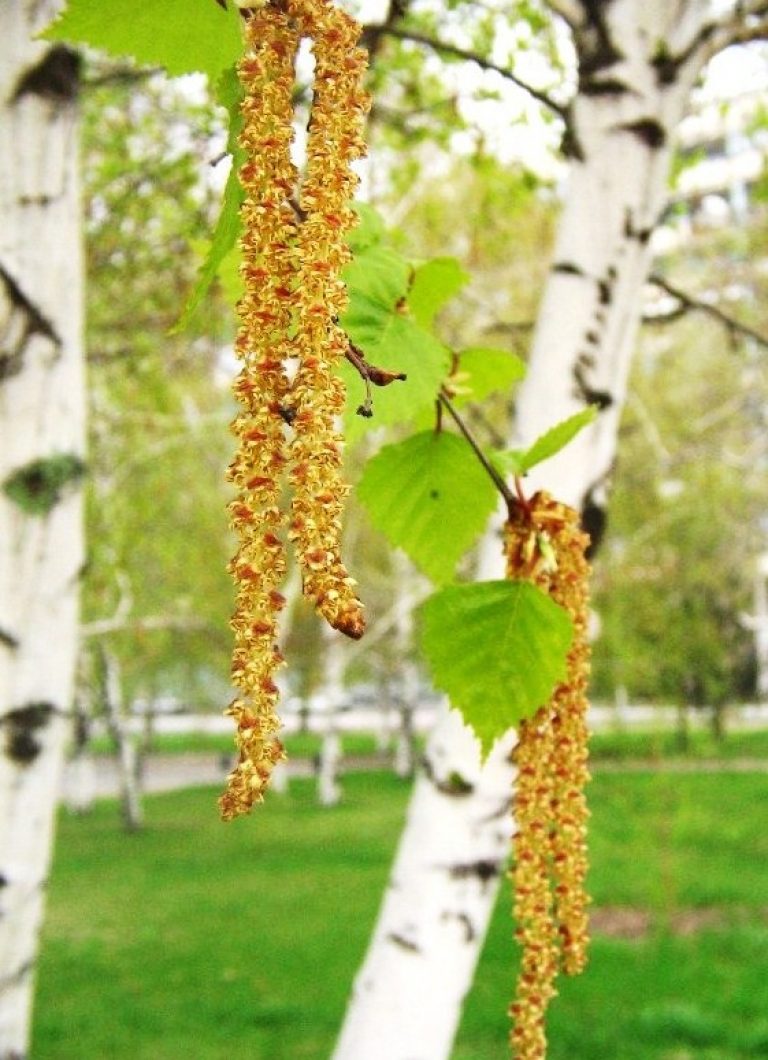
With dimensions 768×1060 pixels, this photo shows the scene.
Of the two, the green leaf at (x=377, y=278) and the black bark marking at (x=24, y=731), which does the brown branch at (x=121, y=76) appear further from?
the green leaf at (x=377, y=278)

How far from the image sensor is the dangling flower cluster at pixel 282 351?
1.69 ft

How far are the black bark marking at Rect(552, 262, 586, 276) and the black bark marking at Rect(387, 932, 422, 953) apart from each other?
134cm

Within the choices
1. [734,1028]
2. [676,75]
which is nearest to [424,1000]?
[676,75]

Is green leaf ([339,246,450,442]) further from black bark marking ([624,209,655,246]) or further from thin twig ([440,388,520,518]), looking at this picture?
black bark marking ([624,209,655,246])

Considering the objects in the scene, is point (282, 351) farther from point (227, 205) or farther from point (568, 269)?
point (568, 269)

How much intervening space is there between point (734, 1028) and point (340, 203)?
7157 millimetres

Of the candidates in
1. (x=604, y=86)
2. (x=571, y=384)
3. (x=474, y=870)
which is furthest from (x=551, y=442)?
(x=604, y=86)

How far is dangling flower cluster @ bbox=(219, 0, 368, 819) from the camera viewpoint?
516mm

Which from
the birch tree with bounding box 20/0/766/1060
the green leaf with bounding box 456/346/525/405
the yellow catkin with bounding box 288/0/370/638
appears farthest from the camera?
the green leaf with bounding box 456/346/525/405

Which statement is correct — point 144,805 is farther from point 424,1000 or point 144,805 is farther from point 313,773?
point 424,1000

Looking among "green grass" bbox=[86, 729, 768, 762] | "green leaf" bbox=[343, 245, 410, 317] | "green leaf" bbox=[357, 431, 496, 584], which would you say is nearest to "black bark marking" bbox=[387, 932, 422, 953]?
"green leaf" bbox=[357, 431, 496, 584]

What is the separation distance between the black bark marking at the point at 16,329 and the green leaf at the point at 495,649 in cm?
123

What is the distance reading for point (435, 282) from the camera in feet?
4.02

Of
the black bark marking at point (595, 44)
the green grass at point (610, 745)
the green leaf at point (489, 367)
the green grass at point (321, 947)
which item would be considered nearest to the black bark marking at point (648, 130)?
the black bark marking at point (595, 44)
